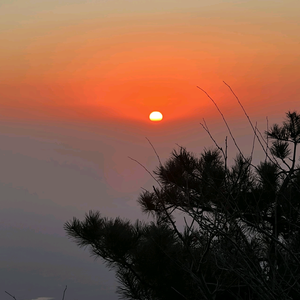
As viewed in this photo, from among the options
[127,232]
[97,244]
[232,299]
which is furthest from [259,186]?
[97,244]

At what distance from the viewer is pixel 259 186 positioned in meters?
4.98

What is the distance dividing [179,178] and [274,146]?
4.57 ft

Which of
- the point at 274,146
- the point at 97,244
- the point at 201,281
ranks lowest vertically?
the point at 201,281

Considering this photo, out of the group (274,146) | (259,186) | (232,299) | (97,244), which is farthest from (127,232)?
(274,146)

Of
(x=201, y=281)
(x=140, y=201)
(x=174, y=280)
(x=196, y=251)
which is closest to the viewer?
(x=201, y=281)

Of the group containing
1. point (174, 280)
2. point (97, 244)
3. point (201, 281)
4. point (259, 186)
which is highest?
point (259, 186)

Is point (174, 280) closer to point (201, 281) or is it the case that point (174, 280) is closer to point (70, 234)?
point (70, 234)

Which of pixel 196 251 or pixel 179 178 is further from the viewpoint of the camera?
pixel 179 178

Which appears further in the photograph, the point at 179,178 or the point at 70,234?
the point at 179,178

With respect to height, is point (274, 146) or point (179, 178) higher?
point (274, 146)

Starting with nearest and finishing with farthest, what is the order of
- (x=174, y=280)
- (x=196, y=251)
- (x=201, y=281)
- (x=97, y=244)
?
1. (x=201, y=281)
2. (x=196, y=251)
3. (x=174, y=280)
4. (x=97, y=244)

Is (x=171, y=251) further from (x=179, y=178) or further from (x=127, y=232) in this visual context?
(x=179, y=178)

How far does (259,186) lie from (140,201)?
6.43 feet

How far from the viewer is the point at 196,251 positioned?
388 cm
